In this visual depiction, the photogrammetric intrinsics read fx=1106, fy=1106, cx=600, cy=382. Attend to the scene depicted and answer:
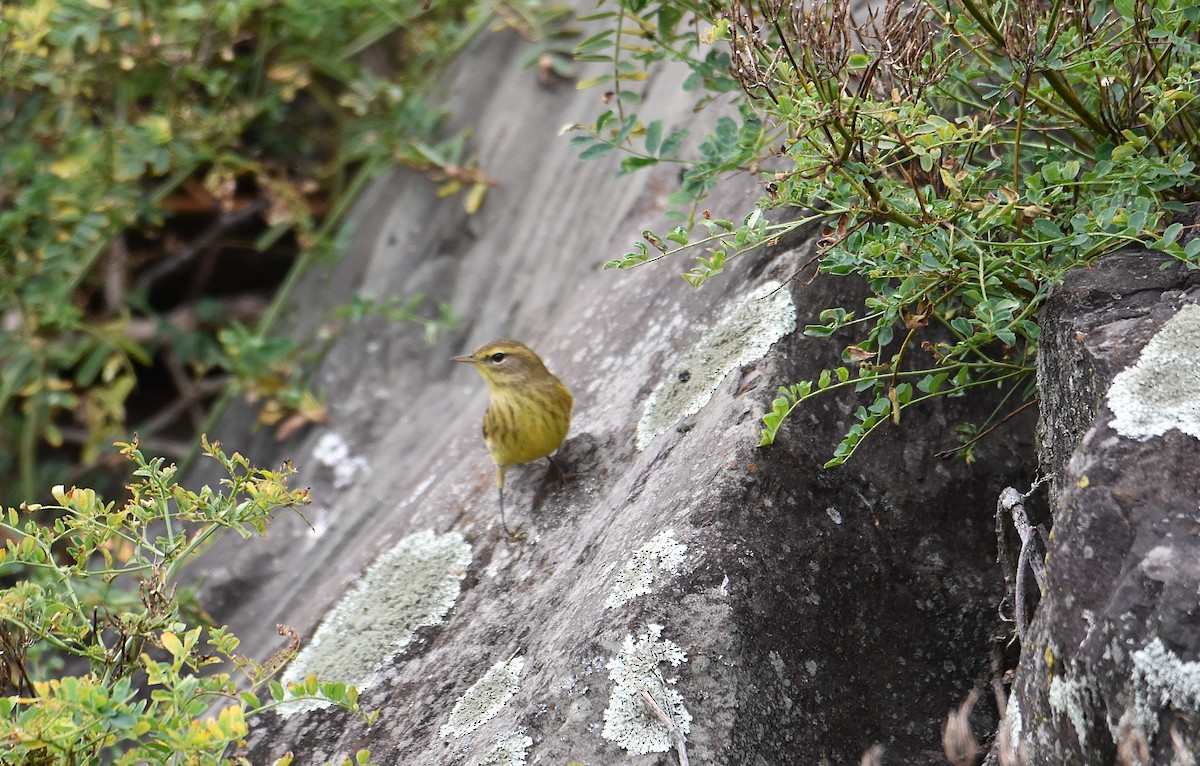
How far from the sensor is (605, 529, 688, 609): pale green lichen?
2861 mm

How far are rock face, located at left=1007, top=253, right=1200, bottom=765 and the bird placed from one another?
1753 mm

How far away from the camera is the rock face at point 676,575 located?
107 inches

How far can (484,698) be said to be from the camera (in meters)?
3.03

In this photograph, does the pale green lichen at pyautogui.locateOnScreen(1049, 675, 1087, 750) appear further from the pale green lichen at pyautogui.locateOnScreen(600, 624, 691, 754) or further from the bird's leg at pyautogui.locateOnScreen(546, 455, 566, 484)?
the bird's leg at pyautogui.locateOnScreen(546, 455, 566, 484)

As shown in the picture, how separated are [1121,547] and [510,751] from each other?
1.48 meters

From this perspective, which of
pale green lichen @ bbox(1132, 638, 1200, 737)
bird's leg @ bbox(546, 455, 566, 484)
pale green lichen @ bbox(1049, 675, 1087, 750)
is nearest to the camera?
pale green lichen @ bbox(1132, 638, 1200, 737)

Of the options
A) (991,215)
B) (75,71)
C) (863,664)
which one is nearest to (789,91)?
(991,215)

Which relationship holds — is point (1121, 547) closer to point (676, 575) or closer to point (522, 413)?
point (676, 575)

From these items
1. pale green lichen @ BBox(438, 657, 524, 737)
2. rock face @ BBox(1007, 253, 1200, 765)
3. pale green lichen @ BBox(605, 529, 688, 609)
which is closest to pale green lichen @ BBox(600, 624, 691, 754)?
pale green lichen @ BBox(605, 529, 688, 609)

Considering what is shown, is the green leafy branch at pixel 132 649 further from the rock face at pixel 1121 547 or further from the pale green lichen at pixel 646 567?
the rock face at pixel 1121 547

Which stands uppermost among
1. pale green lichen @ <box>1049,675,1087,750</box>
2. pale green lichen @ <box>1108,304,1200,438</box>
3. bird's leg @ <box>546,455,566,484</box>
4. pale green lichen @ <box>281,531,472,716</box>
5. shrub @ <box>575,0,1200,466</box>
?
shrub @ <box>575,0,1200,466</box>

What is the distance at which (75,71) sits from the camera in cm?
643

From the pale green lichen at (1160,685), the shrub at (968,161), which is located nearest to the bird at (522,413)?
the shrub at (968,161)

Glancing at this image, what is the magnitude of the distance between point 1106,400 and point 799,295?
1.16 metres
